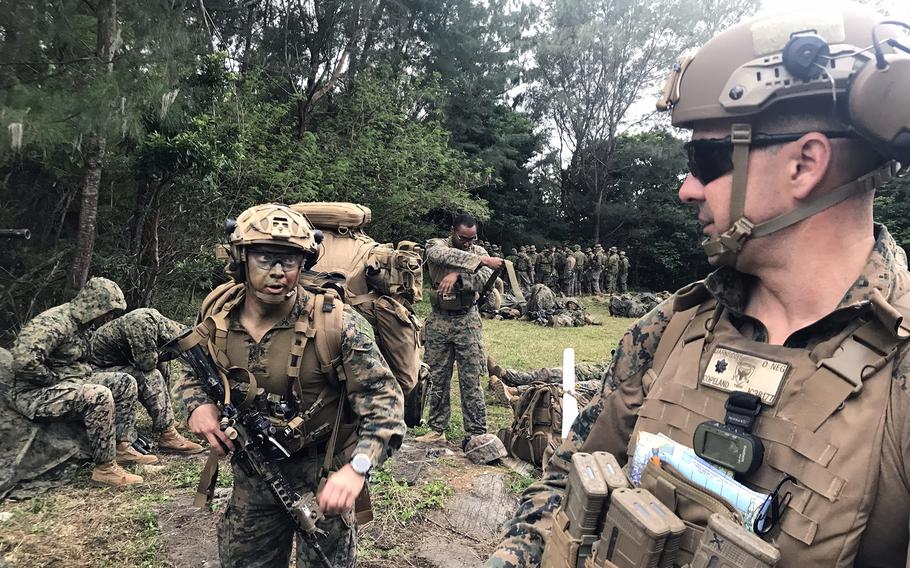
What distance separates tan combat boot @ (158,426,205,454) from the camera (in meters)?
5.69

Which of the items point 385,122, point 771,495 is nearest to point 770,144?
point 771,495

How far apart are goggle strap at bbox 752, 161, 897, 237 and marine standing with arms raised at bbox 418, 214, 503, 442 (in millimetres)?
4520

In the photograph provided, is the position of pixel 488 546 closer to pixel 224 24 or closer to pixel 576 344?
pixel 576 344

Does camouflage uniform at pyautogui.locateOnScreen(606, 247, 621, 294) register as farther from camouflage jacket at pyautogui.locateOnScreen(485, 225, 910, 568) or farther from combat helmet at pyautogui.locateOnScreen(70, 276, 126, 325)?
camouflage jacket at pyautogui.locateOnScreen(485, 225, 910, 568)

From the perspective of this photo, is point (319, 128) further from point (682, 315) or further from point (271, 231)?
point (682, 315)

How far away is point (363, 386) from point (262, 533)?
849 mm

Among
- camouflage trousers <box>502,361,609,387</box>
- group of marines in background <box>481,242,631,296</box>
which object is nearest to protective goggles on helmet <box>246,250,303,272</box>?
camouflage trousers <box>502,361,609,387</box>

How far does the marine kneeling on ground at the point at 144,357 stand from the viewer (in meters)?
5.70

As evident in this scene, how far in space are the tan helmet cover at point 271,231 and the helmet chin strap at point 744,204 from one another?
1.88 meters

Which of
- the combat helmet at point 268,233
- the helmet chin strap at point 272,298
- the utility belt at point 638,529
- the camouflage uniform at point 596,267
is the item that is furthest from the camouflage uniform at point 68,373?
the camouflage uniform at point 596,267

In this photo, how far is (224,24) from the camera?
1677 centimetres

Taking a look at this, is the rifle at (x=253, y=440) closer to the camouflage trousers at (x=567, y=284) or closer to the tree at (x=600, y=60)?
the camouflage trousers at (x=567, y=284)

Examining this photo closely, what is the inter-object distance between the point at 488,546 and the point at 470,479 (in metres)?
1.04

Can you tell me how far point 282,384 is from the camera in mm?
2674
